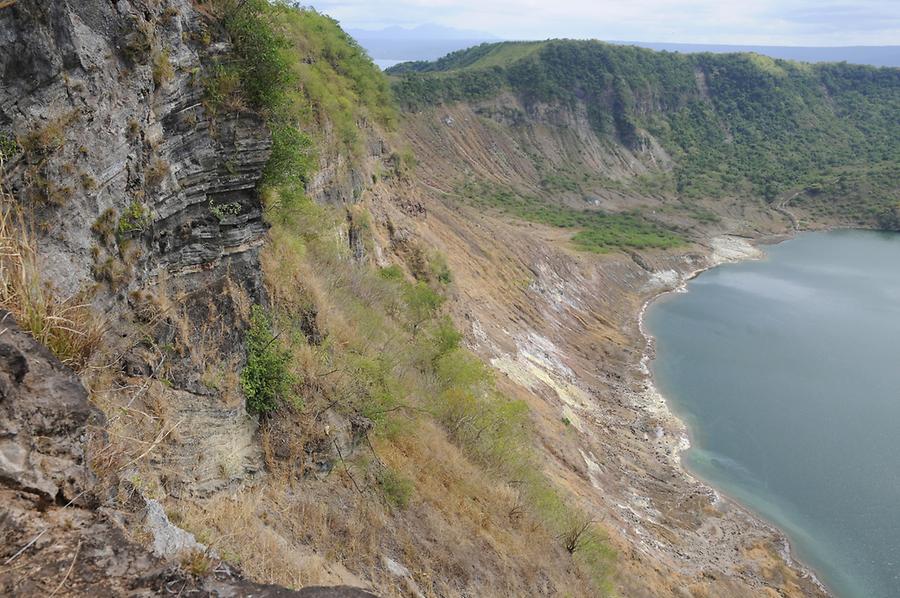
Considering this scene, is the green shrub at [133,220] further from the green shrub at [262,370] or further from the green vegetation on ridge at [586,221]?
the green vegetation on ridge at [586,221]

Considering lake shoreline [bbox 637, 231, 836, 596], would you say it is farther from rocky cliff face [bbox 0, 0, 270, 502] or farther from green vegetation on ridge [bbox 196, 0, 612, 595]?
rocky cliff face [bbox 0, 0, 270, 502]

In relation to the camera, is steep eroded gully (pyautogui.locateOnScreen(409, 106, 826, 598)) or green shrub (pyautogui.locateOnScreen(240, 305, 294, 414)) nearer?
green shrub (pyautogui.locateOnScreen(240, 305, 294, 414))

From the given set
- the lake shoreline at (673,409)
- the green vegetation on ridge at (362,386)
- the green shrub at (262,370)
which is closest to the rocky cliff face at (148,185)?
the green shrub at (262,370)

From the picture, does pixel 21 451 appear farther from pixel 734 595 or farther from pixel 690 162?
pixel 690 162

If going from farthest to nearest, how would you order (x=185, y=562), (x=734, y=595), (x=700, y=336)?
(x=700, y=336)
(x=734, y=595)
(x=185, y=562)

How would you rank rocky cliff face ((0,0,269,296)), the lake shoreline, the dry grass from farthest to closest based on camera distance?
the lake shoreline
rocky cliff face ((0,0,269,296))
the dry grass

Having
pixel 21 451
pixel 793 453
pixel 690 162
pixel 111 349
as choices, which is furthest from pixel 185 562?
pixel 690 162

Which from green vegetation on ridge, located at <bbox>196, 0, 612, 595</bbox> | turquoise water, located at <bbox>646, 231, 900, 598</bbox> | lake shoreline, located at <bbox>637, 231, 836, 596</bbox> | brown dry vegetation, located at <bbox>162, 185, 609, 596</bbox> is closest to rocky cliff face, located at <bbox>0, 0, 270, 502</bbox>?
green vegetation on ridge, located at <bbox>196, 0, 612, 595</bbox>
